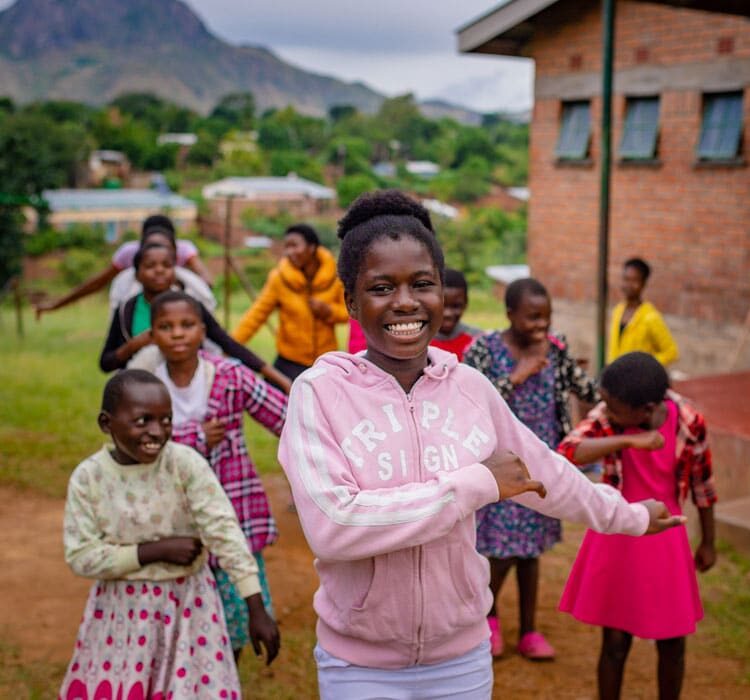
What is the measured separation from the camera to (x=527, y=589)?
4473mm

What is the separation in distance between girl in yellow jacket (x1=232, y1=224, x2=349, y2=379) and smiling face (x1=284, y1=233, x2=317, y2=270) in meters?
0.01

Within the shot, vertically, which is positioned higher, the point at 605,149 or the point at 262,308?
the point at 605,149

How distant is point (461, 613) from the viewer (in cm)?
214

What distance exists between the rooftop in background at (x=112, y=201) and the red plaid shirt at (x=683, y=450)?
1695 inches

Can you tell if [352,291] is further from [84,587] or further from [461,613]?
[84,587]

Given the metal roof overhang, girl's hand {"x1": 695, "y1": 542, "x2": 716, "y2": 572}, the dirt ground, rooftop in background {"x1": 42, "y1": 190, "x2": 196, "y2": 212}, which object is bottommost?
the dirt ground

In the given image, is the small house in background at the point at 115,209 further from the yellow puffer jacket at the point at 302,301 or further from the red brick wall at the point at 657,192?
the yellow puffer jacket at the point at 302,301

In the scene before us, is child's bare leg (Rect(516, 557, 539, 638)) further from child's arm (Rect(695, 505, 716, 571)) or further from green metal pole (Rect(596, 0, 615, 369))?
green metal pole (Rect(596, 0, 615, 369))

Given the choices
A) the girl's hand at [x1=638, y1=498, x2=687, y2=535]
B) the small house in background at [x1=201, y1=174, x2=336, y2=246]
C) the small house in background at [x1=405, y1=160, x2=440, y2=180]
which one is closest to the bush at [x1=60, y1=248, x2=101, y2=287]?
the small house in background at [x1=201, y1=174, x2=336, y2=246]

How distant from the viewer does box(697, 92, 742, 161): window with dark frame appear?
10.2 metres

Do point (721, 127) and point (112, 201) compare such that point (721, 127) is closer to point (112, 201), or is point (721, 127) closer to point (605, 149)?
point (605, 149)

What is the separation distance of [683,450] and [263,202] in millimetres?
42591

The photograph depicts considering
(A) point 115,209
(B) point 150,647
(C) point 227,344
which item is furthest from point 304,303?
(A) point 115,209

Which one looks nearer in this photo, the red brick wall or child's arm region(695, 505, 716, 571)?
child's arm region(695, 505, 716, 571)
